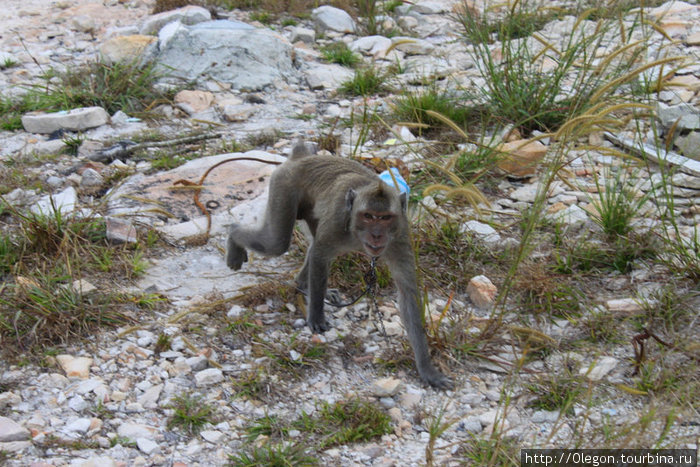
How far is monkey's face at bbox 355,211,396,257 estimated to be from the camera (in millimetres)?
4730

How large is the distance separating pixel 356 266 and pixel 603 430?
101 inches

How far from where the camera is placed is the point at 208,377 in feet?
15.4

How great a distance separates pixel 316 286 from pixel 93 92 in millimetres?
4901

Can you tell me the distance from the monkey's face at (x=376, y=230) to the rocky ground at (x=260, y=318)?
2.19 ft

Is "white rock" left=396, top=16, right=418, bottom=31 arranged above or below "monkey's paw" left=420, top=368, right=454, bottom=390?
above

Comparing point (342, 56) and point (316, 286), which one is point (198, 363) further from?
point (342, 56)

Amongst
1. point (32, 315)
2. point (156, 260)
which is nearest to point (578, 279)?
point (156, 260)

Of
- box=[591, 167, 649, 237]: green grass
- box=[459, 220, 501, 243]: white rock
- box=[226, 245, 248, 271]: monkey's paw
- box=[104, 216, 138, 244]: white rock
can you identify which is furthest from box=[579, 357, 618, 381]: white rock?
box=[104, 216, 138, 244]: white rock

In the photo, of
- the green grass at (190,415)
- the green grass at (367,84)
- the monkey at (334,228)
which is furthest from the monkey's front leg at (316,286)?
the green grass at (367,84)

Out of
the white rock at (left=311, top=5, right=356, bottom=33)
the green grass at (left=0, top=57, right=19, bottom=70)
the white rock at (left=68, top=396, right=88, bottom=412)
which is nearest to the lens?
the white rock at (left=68, top=396, right=88, bottom=412)

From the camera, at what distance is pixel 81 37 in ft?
36.1

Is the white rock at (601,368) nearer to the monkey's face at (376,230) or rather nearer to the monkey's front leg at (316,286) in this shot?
the monkey's face at (376,230)

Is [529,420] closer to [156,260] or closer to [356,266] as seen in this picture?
[356,266]

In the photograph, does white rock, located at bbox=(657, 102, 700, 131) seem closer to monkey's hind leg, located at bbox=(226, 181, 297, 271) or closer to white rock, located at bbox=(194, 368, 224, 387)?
monkey's hind leg, located at bbox=(226, 181, 297, 271)
